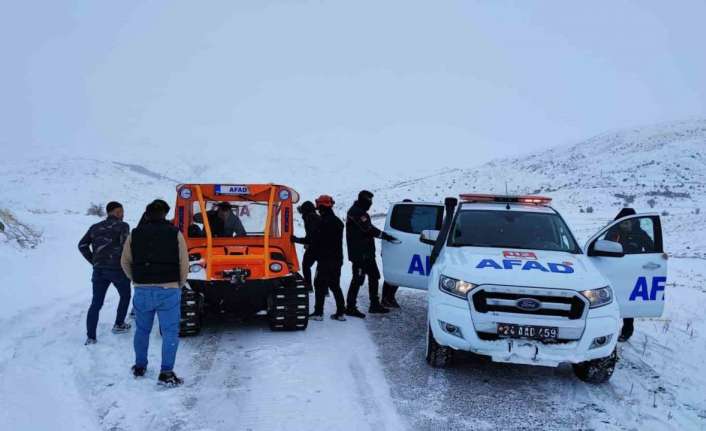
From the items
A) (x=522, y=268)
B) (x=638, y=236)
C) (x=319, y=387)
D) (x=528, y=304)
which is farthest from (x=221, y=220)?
(x=638, y=236)

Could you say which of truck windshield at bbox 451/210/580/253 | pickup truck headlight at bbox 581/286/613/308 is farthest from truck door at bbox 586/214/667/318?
pickup truck headlight at bbox 581/286/613/308

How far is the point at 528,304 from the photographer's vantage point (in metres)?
5.74

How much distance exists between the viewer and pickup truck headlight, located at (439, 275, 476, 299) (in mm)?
5914

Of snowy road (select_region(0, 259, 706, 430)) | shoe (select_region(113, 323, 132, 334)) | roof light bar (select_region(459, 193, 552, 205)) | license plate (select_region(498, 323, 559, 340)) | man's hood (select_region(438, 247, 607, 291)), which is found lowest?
snowy road (select_region(0, 259, 706, 430))

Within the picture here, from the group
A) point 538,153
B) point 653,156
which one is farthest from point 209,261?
point 538,153

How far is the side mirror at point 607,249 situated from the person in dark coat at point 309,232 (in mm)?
3991

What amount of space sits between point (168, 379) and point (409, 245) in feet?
14.6

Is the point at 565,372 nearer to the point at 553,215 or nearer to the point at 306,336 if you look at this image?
the point at 553,215

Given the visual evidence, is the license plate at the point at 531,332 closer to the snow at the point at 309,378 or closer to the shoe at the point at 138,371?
the snow at the point at 309,378

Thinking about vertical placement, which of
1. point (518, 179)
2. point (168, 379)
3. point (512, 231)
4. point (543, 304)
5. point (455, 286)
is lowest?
point (168, 379)

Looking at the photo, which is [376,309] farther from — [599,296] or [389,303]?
[599,296]

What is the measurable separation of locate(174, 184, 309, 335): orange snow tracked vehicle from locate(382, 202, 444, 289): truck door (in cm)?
159

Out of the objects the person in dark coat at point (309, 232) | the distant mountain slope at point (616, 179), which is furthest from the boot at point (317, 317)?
the distant mountain slope at point (616, 179)

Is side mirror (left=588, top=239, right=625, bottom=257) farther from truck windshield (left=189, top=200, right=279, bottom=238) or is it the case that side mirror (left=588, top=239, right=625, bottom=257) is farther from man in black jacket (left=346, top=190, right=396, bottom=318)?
truck windshield (left=189, top=200, right=279, bottom=238)
